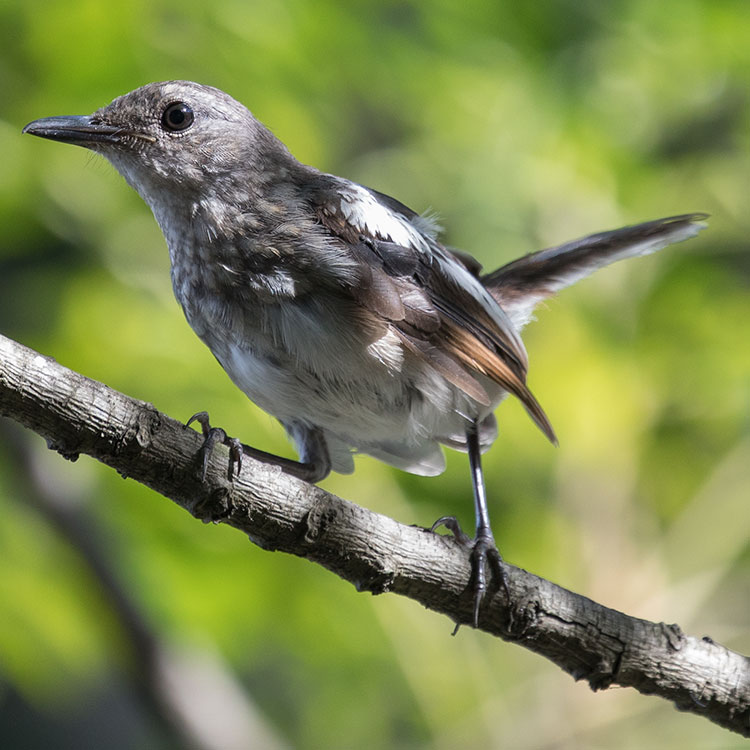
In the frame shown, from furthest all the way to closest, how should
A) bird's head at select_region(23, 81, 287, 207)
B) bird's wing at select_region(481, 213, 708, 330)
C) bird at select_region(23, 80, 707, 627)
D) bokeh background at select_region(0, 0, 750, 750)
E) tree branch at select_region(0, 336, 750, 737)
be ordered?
1. bird's wing at select_region(481, 213, 708, 330)
2. bokeh background at select_region(0, 0, 750, 750)
3. bird's head at select_region(23, 81, 287, 207)
4. bird at select_region(23, 80, 707, 627)
5. tree branch at select_region(0, 336, 750, 737)

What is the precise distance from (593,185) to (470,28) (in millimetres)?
901

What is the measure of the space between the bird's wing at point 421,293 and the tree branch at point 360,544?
605 millimetres

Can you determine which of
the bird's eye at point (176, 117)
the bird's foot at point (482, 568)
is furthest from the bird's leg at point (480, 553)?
the bird's eye at point (176, 117)

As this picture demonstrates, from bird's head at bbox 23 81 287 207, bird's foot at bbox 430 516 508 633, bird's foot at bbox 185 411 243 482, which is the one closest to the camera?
bird's foot at bbox 185 411 243 482

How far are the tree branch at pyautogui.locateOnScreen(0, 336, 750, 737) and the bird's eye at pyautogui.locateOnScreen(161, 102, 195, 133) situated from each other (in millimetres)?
1210

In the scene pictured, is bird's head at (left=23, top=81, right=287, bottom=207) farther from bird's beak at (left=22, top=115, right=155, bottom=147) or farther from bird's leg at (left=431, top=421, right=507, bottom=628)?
bird's leg at (left=431, top=421, right=507, bottom=628)

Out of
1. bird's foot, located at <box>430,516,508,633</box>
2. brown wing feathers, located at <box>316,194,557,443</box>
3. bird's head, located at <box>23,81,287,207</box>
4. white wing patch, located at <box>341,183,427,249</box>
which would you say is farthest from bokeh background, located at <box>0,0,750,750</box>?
bird's foot, located at <box>430,516,508,633</box>

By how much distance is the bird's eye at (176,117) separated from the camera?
2.87m

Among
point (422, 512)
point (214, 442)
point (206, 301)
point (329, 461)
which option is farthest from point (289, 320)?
point (422, 512)

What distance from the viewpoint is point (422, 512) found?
3.52 m

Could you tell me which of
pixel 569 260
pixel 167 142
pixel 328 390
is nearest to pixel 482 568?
pixel 328 390

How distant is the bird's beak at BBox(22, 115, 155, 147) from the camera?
2691mm

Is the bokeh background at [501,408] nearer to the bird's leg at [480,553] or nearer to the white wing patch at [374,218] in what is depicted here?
the white wing patch at [374,218]

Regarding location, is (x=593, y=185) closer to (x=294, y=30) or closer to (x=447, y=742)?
(x=294, y=30)
